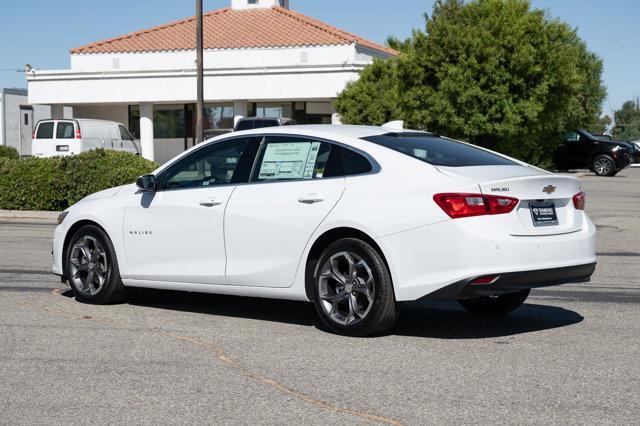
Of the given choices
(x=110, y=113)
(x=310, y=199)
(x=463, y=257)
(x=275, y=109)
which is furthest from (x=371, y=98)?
(x=463, y=257)

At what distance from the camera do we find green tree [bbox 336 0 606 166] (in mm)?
30875

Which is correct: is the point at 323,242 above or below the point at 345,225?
below

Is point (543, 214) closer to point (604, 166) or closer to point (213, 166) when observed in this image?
point (213, 166)

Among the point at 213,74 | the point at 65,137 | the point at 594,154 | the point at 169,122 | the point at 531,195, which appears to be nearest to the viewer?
the point at 531,195

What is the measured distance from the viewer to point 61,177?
2025cm

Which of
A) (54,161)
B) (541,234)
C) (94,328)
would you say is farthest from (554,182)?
(54,161)

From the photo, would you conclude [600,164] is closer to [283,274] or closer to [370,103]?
[370,103]

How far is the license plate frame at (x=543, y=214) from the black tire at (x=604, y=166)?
35008 millimetres

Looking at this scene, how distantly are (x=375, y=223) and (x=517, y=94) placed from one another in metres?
25.3

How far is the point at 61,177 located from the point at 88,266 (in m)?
11.6

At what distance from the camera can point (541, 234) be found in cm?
726

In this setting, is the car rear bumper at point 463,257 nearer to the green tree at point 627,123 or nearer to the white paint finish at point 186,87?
the white paint finish at point 186,87

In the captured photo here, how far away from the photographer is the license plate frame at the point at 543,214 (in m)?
7.26

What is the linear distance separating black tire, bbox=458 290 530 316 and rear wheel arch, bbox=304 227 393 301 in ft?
5.01
